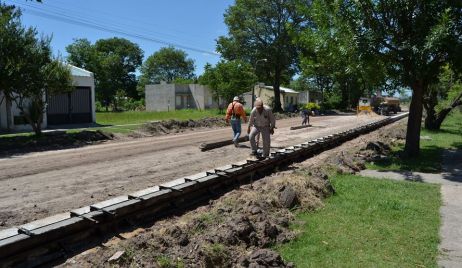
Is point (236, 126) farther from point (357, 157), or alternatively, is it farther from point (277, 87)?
point (277, 87)

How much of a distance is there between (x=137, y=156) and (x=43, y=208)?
6875mm

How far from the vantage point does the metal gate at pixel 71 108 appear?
1105 inches

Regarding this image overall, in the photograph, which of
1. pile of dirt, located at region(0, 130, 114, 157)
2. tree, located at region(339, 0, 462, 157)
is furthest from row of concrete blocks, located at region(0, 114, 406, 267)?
pile of dirt, located at region(0, 130, 114, 157)

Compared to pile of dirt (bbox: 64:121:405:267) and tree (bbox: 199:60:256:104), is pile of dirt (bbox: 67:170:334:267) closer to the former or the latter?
pile of dirt (bbox: 64:121:405:267)

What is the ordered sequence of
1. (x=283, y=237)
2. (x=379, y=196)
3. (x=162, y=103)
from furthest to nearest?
(x=162, y=103) < (x=379, y=196) < (x=283, y=237)

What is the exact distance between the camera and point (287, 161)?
13.4m

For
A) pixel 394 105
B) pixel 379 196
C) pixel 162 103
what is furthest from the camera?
pixel 162 103

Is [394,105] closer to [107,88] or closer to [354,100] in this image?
[354,100]

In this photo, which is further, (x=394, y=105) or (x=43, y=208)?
(x=394, y=105)

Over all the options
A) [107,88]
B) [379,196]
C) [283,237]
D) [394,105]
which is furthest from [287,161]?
[107,88]

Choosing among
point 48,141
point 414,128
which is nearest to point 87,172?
point 48,141

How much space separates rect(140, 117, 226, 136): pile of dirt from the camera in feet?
81.1

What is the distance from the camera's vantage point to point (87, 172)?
1151 cm

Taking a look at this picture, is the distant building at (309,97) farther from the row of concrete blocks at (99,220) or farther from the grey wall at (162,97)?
the row of concrete blocks at (99,220)
